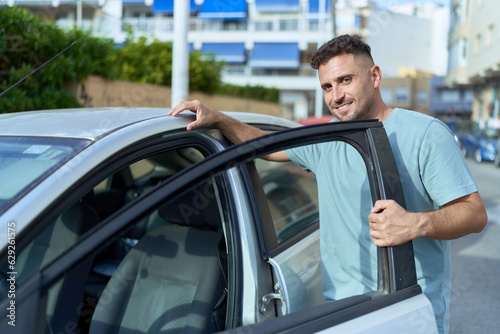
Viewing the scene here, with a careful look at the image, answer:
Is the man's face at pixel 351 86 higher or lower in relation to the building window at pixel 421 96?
lower

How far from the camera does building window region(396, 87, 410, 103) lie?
173 feet

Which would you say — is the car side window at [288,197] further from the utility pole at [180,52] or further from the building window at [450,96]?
the building window at [450,96]

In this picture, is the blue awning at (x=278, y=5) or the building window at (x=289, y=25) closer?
the blue awning at (x=278, y=5)

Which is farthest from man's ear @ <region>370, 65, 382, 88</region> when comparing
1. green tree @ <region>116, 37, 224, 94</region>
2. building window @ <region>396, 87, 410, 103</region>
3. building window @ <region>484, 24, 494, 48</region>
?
building window @ <region>396, 87, 410, 103</region>

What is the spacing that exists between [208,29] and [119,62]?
28134mm

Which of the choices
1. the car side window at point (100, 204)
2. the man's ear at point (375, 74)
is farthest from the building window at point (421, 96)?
the man's ear at point (375, 74)

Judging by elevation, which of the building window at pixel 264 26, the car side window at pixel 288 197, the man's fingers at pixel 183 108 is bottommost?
the car side window at pixel 288 197

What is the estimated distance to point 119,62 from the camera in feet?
38.4

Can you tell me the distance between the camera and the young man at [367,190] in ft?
5.44

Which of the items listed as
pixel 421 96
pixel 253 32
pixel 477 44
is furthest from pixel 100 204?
pixel 421 96

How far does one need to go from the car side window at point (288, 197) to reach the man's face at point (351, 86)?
0.66 meters

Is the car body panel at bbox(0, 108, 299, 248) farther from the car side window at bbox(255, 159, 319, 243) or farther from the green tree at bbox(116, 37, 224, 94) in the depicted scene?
the green tree at bbox(116, 37, 224, 94)

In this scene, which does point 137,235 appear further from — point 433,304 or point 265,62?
point 265,62

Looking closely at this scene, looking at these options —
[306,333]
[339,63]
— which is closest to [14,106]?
[339,63]
